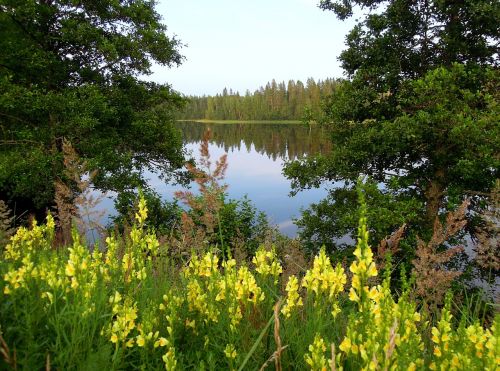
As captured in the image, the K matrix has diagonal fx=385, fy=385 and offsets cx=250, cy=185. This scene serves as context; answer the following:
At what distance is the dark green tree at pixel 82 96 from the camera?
1290cm

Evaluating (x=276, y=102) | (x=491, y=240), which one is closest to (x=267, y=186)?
(x=491, y=240)

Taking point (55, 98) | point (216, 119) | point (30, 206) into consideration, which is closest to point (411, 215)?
point (55, 98)

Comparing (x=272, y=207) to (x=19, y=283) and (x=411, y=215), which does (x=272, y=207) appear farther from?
(x=19, y=283)

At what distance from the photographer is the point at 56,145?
14.3m

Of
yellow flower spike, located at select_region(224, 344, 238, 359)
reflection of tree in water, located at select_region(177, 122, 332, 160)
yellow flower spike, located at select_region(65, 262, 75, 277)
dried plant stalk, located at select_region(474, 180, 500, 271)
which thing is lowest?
reflection of tree in water, located at select_region(177, 122, 332, 160)

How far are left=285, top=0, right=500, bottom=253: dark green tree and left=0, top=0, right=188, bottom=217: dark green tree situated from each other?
634cm

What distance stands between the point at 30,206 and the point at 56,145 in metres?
4.20

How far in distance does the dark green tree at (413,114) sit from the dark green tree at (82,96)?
20.8 feet

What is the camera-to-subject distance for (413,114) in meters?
11.6

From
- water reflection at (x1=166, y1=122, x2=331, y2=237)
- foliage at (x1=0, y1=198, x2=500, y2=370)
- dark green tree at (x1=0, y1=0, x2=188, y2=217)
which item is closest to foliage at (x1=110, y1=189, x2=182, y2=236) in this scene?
dark green tree at (x1=0, y1=0, x2=188, y2=217)

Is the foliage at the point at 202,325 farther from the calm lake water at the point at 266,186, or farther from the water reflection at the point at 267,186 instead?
the water reflection at the point at 267,186

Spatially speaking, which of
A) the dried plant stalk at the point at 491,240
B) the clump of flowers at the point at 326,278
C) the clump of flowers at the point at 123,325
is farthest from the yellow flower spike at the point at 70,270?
the dried plant stalk at the point at 491,240

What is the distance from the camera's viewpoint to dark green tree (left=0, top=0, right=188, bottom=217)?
12898 mm

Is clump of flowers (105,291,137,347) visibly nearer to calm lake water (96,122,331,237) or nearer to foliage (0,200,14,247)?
foliage (0,200,14,247)
